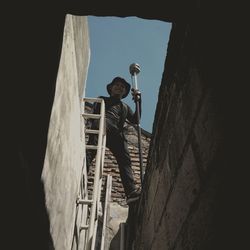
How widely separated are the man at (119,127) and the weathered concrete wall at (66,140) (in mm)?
1178

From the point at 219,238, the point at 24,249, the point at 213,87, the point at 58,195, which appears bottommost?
the point at 24,249

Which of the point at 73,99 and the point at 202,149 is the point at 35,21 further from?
the point at 73,99

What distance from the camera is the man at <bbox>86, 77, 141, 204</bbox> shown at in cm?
441

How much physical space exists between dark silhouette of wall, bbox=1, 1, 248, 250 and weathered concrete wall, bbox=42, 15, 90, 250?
0.17 m

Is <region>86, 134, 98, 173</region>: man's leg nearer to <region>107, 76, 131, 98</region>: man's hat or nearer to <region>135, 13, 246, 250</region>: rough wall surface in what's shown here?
<region>107, 76, 131, 98</region>: man's hat

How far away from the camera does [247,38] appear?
41.6 inches

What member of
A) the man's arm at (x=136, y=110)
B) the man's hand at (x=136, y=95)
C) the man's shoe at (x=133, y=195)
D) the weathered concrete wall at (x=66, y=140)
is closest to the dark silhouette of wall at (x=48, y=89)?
the weathered concrete wall at (x=66, y=140)

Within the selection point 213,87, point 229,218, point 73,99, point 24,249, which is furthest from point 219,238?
point 73,99

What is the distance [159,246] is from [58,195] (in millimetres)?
840

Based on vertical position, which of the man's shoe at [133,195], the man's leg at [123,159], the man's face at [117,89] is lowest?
the man's shoe at [133,195]

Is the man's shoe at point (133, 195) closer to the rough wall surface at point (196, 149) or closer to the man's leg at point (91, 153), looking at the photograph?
the man's leg at point (91, 153)

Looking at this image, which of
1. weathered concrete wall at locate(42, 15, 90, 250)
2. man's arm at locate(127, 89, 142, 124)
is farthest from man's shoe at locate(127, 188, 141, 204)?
man's arm at locate(127, 89, 142, 124)

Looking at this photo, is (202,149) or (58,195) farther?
(58,195)

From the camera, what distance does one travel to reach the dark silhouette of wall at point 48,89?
3.42 feet
